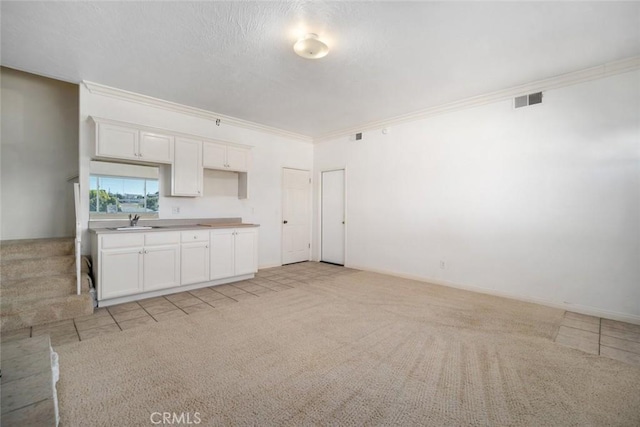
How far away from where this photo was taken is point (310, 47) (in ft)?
8.75

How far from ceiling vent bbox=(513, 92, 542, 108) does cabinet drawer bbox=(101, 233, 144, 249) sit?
5.28 metres

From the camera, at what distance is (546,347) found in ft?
8.16

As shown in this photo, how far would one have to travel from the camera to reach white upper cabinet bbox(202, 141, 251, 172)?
176 inches

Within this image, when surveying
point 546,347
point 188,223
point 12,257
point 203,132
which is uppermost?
point 203,132

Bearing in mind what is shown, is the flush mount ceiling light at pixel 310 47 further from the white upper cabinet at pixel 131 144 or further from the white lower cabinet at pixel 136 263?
the white lower cabinet at pixel 136 263

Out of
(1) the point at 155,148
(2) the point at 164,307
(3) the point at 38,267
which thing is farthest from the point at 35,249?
(1) the point at 155,148

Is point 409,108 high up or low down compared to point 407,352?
up

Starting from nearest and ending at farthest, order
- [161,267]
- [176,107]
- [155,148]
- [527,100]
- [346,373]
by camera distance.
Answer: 1. [346,373]
2. [527,100]
3. [161,267]
4. [155,148]
5. [176,107]

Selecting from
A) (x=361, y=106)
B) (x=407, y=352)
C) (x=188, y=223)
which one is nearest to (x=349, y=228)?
(x=361, y=106)

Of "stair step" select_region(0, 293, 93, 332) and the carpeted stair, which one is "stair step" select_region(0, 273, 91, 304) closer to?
the carpeted stair

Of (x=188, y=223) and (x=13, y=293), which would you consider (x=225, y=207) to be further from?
(x=13, y=293)

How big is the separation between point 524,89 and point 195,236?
497 cm

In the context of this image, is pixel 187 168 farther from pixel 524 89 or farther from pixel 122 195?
pixel 524 89

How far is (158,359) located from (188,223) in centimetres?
269
